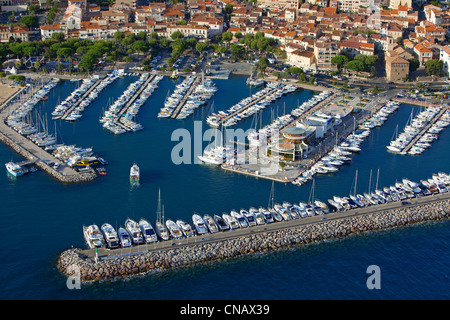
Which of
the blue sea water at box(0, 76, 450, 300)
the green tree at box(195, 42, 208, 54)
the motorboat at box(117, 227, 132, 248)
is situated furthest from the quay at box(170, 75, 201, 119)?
the motorboat at box(117, 227, 132, 248)

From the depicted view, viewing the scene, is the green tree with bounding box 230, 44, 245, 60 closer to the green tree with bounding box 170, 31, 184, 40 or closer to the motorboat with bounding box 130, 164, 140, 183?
the green tree with bounding box 170, 31, 184, 40

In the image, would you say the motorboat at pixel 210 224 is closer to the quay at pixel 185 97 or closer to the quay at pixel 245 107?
the quay at pixel 245 107

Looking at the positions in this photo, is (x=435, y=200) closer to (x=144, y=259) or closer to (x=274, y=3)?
(x=144, y=259)

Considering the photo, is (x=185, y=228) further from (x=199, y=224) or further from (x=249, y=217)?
(x=249, y=217)

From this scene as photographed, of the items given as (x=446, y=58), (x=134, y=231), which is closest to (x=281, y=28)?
(x=446, y=58)

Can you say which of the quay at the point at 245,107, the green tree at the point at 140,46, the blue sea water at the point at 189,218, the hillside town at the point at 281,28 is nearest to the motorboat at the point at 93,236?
the blue sea water at the point at 189,218

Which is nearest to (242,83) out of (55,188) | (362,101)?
(362,101)
